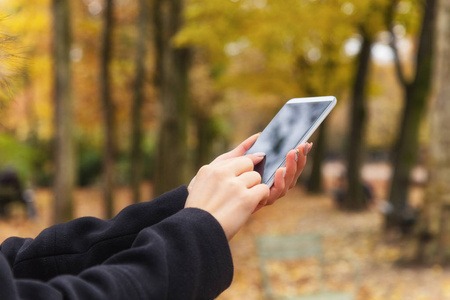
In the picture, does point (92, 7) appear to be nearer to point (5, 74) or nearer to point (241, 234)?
point (241, 234)

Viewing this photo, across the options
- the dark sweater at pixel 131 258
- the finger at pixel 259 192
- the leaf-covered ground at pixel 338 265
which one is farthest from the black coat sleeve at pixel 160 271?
the leaf-covered ground at pixel 338 265

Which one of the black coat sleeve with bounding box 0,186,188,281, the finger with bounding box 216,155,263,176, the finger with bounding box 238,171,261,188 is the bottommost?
the black coat sleeve with bounding box 0,186,188,281

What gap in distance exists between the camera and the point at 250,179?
47.9 inches

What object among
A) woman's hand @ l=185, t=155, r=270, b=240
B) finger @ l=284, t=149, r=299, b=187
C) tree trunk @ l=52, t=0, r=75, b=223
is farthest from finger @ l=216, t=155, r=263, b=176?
tree trunk @ l=52, t=0, r=75, b=223

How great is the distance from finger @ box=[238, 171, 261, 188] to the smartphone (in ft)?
0.29

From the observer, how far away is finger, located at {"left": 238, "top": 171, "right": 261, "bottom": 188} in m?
1.21

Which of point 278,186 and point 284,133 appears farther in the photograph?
point 284,133

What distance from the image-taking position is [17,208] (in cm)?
1641

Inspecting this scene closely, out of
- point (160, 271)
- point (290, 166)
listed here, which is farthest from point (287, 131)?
point (160, 271)

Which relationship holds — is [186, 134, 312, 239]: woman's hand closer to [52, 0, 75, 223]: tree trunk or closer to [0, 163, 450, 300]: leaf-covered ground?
[0, 163, 450, 300]: leaf-covered ground

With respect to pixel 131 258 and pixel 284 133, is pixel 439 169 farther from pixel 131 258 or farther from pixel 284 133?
pixel 131 258

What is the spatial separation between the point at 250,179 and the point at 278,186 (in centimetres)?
14

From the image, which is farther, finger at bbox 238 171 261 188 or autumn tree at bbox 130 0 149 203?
autumn tree at bbox 130 0 149 203

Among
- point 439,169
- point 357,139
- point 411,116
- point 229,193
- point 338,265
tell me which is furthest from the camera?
point 357,139
